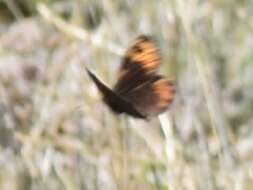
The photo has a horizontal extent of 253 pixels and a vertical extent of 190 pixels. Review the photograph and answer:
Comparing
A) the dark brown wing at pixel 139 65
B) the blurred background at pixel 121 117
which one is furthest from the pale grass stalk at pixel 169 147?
the dark brown wing at pixel 139 65

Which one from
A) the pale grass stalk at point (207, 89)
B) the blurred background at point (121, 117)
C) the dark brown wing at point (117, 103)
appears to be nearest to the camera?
the dark brown wing at point (117, 103)

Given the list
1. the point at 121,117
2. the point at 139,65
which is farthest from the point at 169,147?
the point at 139,65

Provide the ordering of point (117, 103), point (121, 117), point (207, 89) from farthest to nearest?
point (121, 117)
point (207, 89)
point (117, 103)

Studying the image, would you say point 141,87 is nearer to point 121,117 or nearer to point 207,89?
point 207,89

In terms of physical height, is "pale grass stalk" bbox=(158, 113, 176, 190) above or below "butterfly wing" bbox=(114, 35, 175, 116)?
below

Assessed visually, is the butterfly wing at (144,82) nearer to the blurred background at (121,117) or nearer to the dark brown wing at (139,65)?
the dark brown wing at (139,65)

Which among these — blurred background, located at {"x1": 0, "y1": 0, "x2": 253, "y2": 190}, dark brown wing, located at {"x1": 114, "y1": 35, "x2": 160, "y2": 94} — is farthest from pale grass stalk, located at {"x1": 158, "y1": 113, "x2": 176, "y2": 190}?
dark brown wing, located at {"x1": 114, "y1": 35, "x2": 160, "y2": 94}

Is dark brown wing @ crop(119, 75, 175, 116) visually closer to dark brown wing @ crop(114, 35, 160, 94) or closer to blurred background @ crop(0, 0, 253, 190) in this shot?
dark brown wing @ crop(114, 35, 160, 94)
